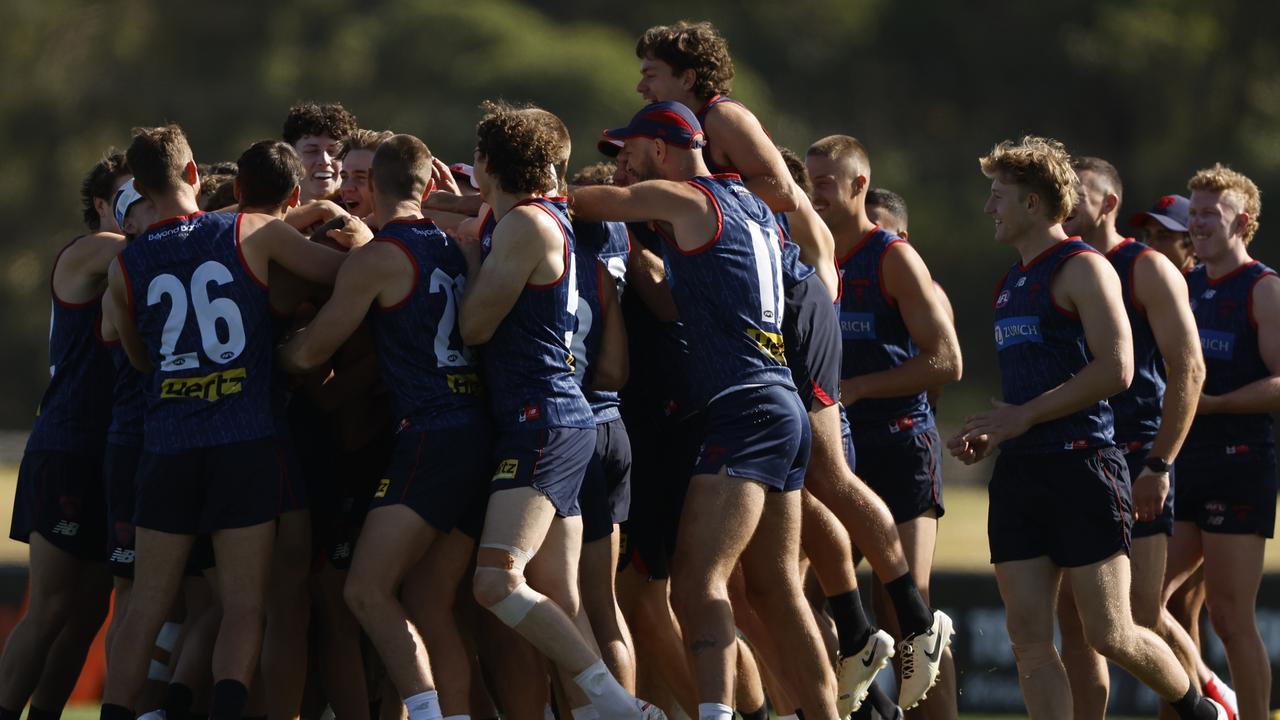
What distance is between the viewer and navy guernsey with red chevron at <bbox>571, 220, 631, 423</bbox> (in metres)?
6.82

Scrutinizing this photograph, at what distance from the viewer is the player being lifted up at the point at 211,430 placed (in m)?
6.64

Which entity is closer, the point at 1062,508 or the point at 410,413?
the point at 410,413

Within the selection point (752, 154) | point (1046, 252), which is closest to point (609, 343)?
point (752, 154)

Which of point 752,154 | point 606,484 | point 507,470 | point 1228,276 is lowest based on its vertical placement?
point 606,484

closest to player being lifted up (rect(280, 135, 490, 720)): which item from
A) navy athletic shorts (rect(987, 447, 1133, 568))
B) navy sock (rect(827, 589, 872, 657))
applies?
navy sock (rect(827, 589, 872, 657))

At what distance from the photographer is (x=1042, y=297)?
7176 mm

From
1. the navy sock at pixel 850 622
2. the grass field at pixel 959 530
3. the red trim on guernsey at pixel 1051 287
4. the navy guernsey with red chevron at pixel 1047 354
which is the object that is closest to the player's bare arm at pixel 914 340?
the navy guernsey with red chevron at pixel 1047 354

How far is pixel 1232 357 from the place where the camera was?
881 centimetres

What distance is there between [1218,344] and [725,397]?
3397 millimetres

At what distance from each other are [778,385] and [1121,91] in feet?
124

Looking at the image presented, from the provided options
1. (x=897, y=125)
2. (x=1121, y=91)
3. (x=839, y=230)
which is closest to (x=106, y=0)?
(x=897, y=125)

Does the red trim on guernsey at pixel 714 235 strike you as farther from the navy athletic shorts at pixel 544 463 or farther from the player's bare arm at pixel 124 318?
the player's bare arm at pixel 124 318

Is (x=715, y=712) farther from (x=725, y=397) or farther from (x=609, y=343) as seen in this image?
(x=609, y=343)

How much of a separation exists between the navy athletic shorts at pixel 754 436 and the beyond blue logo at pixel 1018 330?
1.12m
